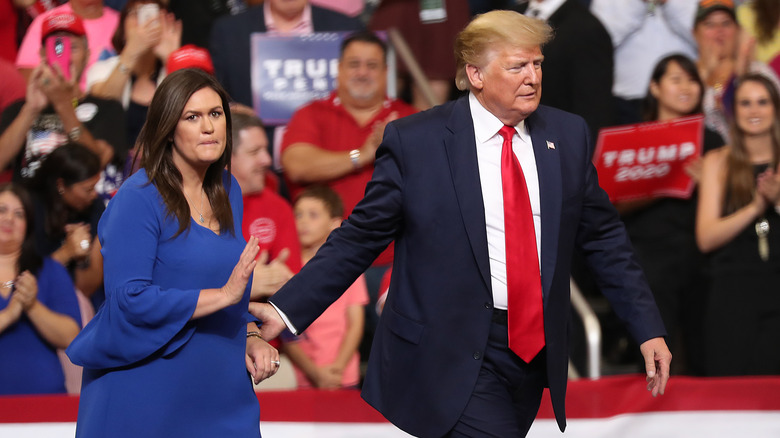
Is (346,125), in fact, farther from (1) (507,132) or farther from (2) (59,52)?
(1) (507,132)

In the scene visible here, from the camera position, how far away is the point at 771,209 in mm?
5551

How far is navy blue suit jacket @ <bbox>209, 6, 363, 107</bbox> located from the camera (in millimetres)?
6574

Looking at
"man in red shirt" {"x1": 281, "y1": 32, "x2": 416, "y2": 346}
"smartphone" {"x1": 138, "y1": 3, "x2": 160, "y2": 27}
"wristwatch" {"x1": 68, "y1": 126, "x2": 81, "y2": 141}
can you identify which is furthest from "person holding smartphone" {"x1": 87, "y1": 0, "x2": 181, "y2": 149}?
"man in red shirt" {"x1": 281, "y1": 32, "x2": 416, "y2": 346}

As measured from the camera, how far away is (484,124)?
348 cm

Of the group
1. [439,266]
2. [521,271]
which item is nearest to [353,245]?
[439,266]

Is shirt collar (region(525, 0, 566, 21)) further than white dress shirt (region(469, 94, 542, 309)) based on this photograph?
Yes

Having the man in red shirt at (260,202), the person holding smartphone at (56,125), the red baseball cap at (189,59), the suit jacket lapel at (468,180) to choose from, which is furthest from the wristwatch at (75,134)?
the suit jacket lapel at (468,180)

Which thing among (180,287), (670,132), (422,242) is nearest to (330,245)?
(422,242)

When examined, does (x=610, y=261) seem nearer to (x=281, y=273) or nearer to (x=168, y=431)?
(x=168, y=431)

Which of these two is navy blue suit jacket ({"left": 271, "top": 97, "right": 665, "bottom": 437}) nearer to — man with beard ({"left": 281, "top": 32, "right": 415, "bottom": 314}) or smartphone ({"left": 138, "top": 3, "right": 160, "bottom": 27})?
man with beard ({"left": 281, "top": 32, "right": 415, "bottom": 314})

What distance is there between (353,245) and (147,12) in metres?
3.64

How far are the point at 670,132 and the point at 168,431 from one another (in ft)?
11.5

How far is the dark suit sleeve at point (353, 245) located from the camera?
3430 millimetres

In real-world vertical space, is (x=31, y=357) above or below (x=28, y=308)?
below
